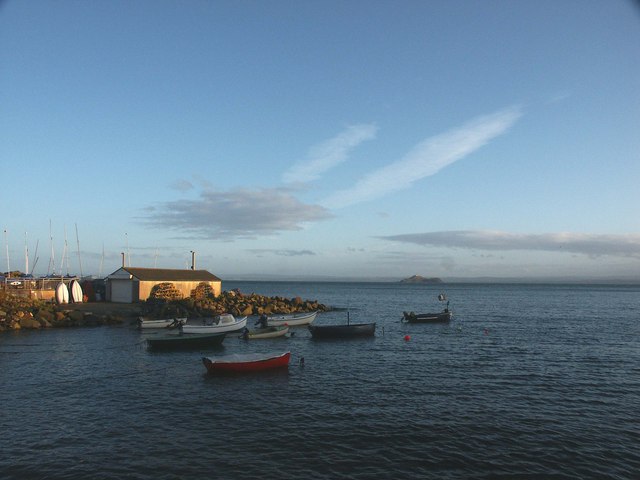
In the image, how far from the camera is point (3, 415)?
21.2m

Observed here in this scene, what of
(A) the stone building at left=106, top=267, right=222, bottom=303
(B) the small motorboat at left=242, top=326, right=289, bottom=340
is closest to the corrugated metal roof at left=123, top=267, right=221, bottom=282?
(A) the stone building at left=106, top=267, right=222, bottom=303

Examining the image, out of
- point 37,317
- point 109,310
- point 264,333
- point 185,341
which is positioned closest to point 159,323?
point 185,341

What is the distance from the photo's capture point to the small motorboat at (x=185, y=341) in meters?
38.6

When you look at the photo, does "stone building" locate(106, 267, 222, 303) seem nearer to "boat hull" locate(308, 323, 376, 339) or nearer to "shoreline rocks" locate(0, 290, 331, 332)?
"shoreline rocks" locate(0, 290, 331, 332)

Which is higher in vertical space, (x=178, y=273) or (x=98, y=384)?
(x=178, y=273)

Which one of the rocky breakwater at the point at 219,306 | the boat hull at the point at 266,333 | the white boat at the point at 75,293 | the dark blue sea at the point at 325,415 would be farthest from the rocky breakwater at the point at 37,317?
the boat hull at the point at 266,333

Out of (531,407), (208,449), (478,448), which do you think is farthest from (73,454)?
(531,407)

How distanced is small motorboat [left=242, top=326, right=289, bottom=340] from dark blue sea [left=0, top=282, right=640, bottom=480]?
266 inches

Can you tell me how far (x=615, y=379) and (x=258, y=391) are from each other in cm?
2287

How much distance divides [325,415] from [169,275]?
55.9m

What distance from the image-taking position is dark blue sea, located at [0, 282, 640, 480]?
16.4 meters

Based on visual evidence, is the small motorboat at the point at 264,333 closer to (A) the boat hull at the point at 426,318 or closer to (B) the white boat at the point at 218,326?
(B) the white boat at the point at 218,326

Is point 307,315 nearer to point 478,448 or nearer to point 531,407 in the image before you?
point 531,407

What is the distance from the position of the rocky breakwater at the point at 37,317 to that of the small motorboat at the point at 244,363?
30.3 metres
